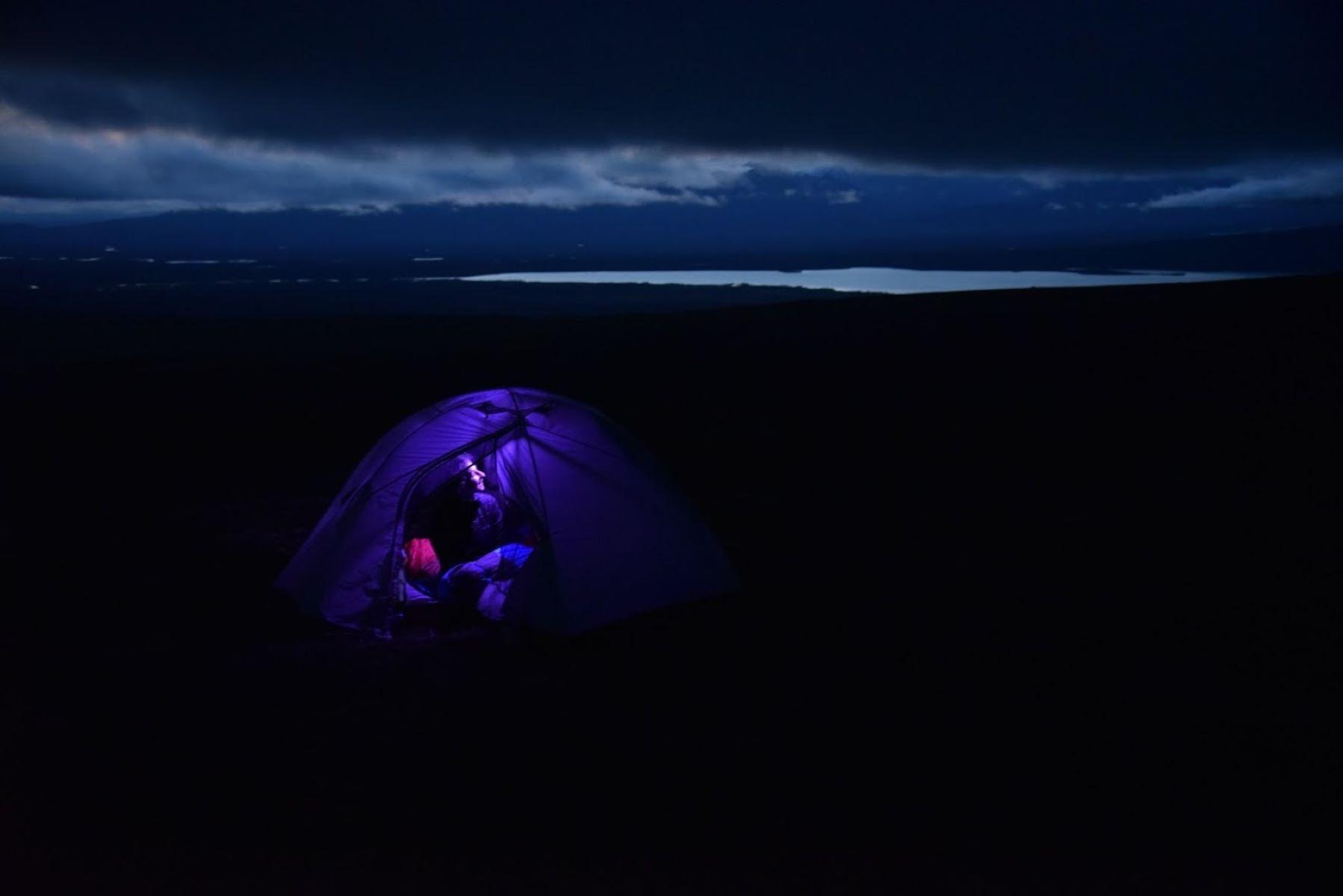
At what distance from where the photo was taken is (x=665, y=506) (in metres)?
8.73

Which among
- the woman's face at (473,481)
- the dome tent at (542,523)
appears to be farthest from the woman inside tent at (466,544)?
the dome tent at (542,523)

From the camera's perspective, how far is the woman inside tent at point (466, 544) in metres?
8.70

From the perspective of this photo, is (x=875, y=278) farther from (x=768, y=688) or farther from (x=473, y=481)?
(x=768, y=688)

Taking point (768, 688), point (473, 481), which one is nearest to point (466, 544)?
point (473, 481)

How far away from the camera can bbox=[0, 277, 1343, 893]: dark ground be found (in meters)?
5.14

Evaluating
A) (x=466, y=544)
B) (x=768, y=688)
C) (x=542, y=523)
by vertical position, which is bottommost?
(x=768, y=688)

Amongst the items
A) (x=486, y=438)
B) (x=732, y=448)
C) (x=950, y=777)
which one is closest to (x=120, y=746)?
(x=486, y=438)

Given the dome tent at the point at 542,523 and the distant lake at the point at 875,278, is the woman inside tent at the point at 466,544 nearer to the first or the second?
the dome tent at the point at 542,523

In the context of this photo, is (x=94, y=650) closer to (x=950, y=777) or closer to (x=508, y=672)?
(x=508, y=672)

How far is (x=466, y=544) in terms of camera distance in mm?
9477

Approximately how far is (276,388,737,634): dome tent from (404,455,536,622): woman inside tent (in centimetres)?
24

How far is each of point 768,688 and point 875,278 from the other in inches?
3589

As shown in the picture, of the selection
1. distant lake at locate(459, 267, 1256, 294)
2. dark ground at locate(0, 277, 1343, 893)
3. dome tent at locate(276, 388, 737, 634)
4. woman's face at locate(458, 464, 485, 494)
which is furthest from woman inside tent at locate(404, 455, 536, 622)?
distant lake at locate(459, 267, 1256, 294)

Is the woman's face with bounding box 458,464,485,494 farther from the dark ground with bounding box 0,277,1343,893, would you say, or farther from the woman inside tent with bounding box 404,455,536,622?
the dark ground with bounding box 0,277,1343,893
